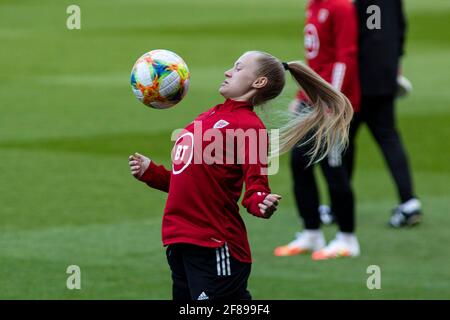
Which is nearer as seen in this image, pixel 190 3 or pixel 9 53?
pixel 9 53

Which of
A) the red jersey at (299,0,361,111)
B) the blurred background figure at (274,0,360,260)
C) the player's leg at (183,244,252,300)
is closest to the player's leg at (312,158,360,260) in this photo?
the blurred background figure at (274,0,360,260)

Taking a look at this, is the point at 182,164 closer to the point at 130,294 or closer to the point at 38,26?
the point at 130,294

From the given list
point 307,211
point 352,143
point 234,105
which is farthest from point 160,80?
point 352,143

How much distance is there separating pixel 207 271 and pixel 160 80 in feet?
3.88

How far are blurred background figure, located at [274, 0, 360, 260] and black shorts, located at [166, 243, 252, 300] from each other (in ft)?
11.9

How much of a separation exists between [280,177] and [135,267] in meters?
4.32

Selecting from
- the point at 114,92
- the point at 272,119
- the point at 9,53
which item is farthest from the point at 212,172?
the point at 9,53

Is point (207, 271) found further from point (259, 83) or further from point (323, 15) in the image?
point (323, 15)

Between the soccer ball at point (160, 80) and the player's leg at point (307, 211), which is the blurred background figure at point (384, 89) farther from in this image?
the soccer ball at point (160, 80)

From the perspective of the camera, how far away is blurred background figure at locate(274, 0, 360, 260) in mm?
10148

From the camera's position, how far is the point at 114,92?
19.8 metres

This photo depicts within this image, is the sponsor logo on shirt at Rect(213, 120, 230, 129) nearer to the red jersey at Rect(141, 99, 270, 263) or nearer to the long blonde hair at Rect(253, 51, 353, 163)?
the red jersey at Rect(141, 99, 270, 263)

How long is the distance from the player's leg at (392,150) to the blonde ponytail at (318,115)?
450 cm

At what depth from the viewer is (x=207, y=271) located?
648 centimetres
